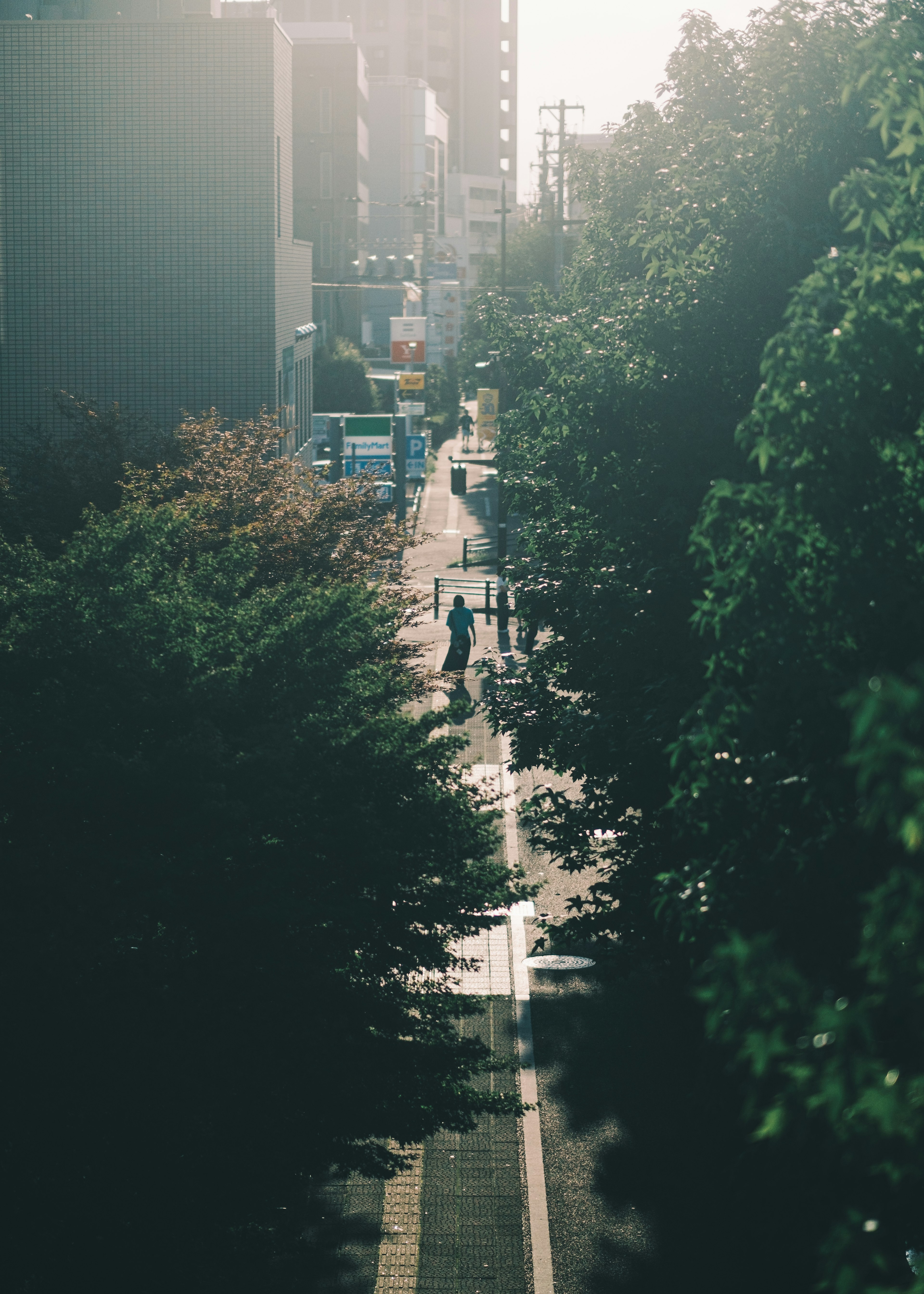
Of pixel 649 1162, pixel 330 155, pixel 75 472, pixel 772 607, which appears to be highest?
pixel 330 155

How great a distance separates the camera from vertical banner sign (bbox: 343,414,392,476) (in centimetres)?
3441

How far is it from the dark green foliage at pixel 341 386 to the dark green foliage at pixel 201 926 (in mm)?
47554

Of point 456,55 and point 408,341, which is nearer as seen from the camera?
point 408,341

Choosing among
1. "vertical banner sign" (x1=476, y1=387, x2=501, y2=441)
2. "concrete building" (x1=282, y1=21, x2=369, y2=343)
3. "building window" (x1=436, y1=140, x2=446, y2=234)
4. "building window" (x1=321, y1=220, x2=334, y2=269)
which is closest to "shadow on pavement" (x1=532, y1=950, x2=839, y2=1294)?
"vertical banner sign" (x1=476, y1=387, x2=501, y2=441)

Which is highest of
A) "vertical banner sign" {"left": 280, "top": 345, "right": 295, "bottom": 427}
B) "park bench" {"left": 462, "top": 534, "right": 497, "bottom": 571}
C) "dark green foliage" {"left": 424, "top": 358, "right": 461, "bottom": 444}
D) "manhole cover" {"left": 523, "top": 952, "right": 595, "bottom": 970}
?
"dark green foliage" {"left": 424, "top": 358, "right": 461, "bottom": 444}

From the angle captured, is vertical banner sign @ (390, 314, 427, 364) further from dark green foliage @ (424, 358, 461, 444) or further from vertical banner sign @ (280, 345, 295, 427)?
dark green foliage @ (424, 358, 461, 444)

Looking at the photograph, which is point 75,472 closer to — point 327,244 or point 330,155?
point 327,244

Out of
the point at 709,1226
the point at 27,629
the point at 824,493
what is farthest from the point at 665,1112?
the point at 824,493

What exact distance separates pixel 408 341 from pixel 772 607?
41.4 m

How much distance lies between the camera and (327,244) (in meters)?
71.6

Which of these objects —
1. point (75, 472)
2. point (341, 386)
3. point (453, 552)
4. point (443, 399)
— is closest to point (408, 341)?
point (453, 552)

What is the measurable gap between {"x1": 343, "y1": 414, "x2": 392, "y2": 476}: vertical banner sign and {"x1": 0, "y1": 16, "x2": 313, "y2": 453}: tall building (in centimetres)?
844

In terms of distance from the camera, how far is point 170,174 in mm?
24547

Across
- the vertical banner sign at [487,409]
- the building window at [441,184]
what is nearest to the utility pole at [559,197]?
the vertical banner sign at [487,409]
